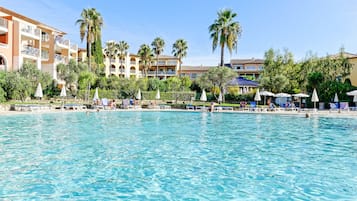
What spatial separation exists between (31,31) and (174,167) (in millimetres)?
34122

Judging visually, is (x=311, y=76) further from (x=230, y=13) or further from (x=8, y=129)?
(x=8, y=129)

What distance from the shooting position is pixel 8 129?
15.0m

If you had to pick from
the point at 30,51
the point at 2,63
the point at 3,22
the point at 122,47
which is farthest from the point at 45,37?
the point at 122,47

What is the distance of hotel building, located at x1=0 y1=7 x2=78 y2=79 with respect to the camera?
32.4 metres

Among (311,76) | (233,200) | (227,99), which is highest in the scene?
(311,76)

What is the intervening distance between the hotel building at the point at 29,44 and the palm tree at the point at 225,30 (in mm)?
21095

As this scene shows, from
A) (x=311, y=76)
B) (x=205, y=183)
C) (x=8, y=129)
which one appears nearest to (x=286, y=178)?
(x=205, y=183)

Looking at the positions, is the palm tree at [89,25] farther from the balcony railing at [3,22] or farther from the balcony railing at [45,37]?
the balcony railing at [3,22]

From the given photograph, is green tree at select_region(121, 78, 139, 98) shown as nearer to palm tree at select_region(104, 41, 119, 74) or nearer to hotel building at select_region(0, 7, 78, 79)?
hotel building at select_region(0, 7, 78, 79)

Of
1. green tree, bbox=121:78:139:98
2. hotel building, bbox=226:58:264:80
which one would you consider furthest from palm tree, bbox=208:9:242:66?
hotel building, bbox=226:58:264:80

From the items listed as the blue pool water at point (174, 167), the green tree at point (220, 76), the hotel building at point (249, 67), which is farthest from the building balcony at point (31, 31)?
the hotel building at point (249, 67)

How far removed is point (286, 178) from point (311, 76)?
1189 inches

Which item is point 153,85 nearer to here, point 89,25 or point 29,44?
point 89,25

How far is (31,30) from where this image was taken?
35656 mm
